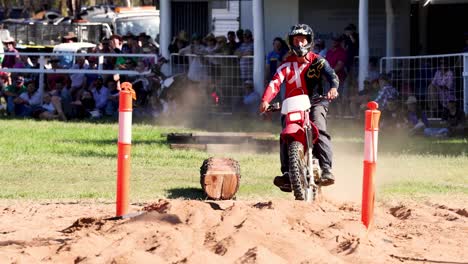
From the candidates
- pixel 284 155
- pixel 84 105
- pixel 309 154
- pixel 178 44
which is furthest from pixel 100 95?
pixel 309 154

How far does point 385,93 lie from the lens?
22.2 meters

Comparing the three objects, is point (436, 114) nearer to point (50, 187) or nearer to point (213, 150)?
point (213, 150)

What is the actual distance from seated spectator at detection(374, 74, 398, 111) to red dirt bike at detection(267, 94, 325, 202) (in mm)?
10611

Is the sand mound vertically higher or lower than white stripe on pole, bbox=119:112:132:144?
lower

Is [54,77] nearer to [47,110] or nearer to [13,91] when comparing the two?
[13,91]

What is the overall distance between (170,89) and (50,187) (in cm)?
1126

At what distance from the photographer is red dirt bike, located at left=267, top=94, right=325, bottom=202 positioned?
11281mm

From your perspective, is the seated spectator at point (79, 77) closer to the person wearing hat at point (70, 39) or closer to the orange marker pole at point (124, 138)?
the person wearing hat at point (70, 39)

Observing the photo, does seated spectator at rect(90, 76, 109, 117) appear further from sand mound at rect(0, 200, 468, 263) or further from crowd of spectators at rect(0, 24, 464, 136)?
sand mound at rect(0, 200, 468, 263)

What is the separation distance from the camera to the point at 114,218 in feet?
34.3

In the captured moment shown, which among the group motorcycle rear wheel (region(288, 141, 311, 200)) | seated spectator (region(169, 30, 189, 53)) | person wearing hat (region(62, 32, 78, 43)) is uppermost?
person wearing hat (region(62, 32, 78, 43))

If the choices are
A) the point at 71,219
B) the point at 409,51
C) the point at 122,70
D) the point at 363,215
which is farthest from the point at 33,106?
the point at 363,215

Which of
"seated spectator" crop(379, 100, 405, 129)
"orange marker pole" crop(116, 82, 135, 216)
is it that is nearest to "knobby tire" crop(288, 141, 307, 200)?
"orange marker pole" crop(116, 82, 135, 216)

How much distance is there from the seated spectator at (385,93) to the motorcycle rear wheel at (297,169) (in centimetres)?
1083
